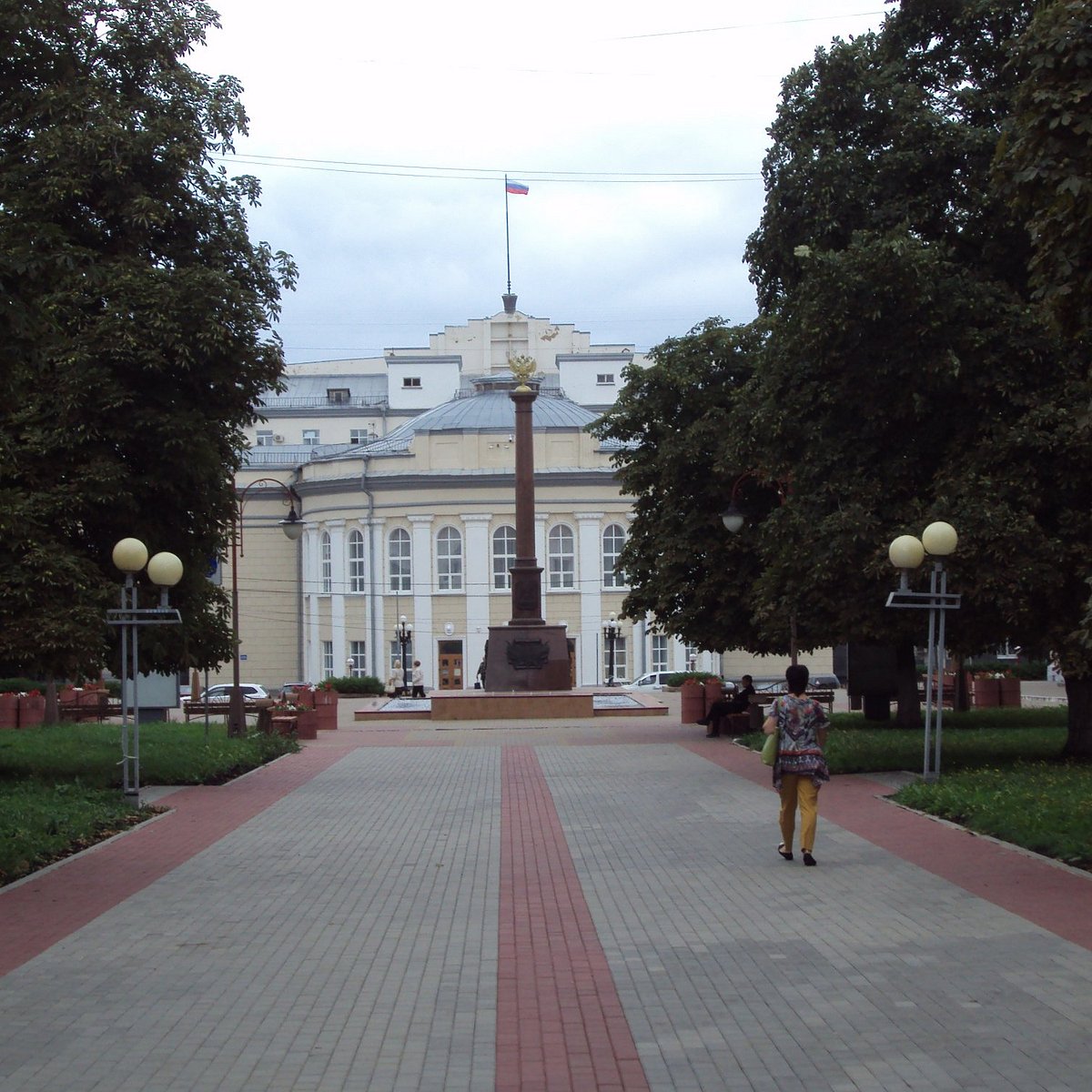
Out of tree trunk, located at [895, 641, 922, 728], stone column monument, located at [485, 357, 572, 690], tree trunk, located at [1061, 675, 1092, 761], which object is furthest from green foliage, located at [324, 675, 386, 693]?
tree trunk, located at [1061, 675, 1092, 761]

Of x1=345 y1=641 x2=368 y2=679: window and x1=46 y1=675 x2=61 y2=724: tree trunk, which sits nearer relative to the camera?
x1=46 y1=675 x2=61 y2=724: tree trunk

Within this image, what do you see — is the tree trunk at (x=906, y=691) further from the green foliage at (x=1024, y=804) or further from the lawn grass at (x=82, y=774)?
the lawn grass at (x=82, y=774)

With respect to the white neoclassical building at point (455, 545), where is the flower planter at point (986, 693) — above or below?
below

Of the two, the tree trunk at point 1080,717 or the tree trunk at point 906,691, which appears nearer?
the tree trunk at point 1080,717

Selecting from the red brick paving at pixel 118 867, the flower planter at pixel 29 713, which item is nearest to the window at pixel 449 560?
the flower planter at pixel 29 713

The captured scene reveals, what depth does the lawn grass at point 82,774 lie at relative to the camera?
13742 mm

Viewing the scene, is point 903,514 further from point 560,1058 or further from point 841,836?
point 560,1058

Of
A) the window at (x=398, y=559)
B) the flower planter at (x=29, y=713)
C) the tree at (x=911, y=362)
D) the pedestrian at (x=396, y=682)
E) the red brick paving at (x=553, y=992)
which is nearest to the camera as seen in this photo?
the red brick paving at (x=553, y=992)

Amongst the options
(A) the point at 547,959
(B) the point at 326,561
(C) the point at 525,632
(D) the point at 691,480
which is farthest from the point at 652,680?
(A) the point at 547,959

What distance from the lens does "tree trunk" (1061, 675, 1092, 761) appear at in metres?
21.0

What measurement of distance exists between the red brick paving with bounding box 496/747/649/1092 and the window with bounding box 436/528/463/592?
62.8 meters

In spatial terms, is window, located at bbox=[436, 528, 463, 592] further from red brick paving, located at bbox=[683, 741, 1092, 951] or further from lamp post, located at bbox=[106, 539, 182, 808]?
red brick paving, located at bbox=[683, 741, 1092, 951]

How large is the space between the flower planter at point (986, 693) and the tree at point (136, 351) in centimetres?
2513

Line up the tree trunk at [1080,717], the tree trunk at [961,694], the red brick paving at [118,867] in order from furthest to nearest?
the tree trunk at [961,694], the tree trunk at [1080,717], the red brick paving at [118,867]
